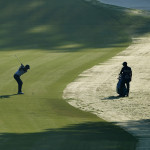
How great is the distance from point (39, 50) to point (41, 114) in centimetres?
2798

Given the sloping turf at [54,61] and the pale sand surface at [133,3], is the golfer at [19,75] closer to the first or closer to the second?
the sloping turf at [54,61]

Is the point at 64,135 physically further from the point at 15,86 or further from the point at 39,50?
the point at 39,50

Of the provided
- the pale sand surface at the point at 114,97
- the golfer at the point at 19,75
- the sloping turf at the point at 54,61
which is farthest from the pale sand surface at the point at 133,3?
the golfer at the point at 19,75

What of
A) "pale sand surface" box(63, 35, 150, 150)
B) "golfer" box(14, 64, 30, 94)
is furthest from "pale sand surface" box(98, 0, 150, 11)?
"golfer" box(14, 64, 30, 94)

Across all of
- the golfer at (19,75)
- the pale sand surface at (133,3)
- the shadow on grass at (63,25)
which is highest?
the pale sand surface at (133,3)

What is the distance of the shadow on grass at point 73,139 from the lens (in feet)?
55.1

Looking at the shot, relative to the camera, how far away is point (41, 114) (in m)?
22.9

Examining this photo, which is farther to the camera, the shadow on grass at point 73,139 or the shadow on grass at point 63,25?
the shadow on grass at point 63,25

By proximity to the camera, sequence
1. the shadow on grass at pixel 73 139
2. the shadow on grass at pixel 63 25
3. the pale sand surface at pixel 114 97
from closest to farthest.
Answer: the shadow on grass at pixel 73 139 < the pale sand surface at pixel 114 97 < the shadow on grass at pixel 63 25

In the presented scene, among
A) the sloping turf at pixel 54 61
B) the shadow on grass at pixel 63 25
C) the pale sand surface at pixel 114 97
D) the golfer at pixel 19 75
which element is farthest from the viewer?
the shadow on grass at pixel 63 25

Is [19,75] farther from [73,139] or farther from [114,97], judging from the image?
[73,139]

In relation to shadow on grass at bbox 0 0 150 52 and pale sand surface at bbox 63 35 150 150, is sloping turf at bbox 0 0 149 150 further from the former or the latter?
pale sand surface at bbox 63 35 150 150

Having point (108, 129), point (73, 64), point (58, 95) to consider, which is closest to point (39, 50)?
point (73, 64)

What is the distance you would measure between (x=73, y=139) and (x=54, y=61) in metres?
25.9
